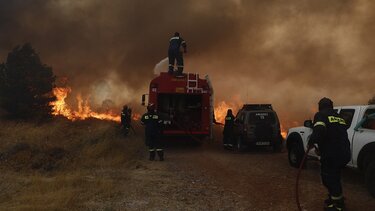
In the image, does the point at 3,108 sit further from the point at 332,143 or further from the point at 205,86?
the point at 332,143

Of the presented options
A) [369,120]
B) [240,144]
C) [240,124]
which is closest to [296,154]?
[369,120]

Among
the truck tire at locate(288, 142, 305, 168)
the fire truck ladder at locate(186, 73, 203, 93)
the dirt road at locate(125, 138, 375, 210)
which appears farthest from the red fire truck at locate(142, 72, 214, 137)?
the truck tire at locate(288, 142, 305, 168)

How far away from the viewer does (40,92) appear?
28.2 metres

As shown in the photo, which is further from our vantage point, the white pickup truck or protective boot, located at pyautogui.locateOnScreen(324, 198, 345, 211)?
the white pickup truck

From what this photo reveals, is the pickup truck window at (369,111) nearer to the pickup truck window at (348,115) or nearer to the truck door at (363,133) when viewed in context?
the truck door at (363,133)

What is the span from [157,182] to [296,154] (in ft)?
13.2

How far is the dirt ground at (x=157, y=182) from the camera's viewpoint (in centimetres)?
718

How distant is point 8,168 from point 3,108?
17886mm

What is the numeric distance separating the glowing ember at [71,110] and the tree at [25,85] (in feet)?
2.26

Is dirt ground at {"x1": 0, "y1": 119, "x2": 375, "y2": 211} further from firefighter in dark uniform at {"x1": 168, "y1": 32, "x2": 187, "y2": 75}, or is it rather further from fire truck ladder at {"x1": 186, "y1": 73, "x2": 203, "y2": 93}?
firefighter in dark uniform at {"x1": 168, "y1": 32, "x2": 187, "y2": 75}

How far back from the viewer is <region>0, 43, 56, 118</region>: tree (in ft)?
90.5

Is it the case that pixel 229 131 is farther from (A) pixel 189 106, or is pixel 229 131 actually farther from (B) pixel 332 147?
(B) pixel 332 147

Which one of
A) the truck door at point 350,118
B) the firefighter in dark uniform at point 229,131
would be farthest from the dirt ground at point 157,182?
the firefighter in dark uniform at point 229,131

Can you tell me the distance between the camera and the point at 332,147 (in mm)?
6250
